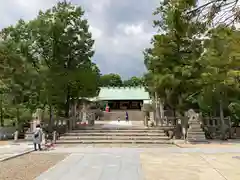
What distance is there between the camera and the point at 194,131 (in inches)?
711

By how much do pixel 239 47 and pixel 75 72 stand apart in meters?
12.5

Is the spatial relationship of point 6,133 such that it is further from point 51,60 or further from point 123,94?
point 123,94

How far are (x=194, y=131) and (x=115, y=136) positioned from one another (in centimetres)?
495

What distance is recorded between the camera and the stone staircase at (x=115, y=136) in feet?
→ 58.4

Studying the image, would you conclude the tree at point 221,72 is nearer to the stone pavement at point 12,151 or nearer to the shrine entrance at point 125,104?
the stone pavement at point 12,151

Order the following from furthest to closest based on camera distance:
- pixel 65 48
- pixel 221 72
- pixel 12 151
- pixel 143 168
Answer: pixel 65 48, pixel 221 72, pixel 12 151, pixel 143 168

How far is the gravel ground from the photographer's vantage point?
8008mm

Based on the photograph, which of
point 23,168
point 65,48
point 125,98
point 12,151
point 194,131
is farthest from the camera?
point 125,98

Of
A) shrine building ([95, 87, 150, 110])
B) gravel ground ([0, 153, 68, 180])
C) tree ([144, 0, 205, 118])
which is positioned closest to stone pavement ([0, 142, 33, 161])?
gravel ground ([0, 153, 68, 180])

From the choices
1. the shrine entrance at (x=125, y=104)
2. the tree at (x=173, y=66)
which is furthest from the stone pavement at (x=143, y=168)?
the shrine entrance at (x=125, y=104)

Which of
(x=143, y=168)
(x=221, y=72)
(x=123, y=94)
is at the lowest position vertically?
(x=143, y=168)

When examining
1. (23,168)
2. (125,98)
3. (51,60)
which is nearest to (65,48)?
(51,60)

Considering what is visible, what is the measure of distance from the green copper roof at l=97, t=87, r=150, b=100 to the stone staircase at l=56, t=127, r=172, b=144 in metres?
28.7

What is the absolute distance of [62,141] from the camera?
17.8m
